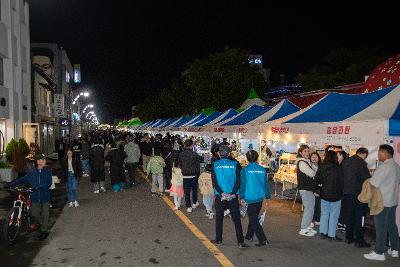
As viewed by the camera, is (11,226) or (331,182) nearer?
(331,182)

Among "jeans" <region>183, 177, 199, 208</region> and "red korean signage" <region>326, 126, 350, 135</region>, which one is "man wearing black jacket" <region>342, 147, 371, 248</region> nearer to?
"red korean signage" <region>326, 126, 350, 135</region>

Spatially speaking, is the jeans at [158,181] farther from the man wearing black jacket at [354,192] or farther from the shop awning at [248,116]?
the man wearing black jacket at [354,192]

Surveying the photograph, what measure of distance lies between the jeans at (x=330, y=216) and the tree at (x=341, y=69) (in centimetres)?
3508

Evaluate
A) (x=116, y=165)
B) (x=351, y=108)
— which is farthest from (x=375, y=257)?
(x=116, y=165)

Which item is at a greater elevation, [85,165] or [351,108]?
[351,108]

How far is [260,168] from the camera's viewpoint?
7406mm

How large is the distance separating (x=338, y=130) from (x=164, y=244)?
13.5ft

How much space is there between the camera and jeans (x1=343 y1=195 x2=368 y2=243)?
7.43m

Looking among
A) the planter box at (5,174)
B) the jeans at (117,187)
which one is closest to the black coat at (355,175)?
the jeans at (117,187)

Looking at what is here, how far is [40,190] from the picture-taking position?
841cm

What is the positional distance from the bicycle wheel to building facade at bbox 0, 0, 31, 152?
44.7ft

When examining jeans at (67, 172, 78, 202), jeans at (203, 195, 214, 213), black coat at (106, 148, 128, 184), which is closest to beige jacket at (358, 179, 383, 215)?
jeans at (203, 195, 214, 213)

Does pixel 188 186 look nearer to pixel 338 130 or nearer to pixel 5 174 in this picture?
pixel 338 130

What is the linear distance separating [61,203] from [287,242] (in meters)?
7.32
